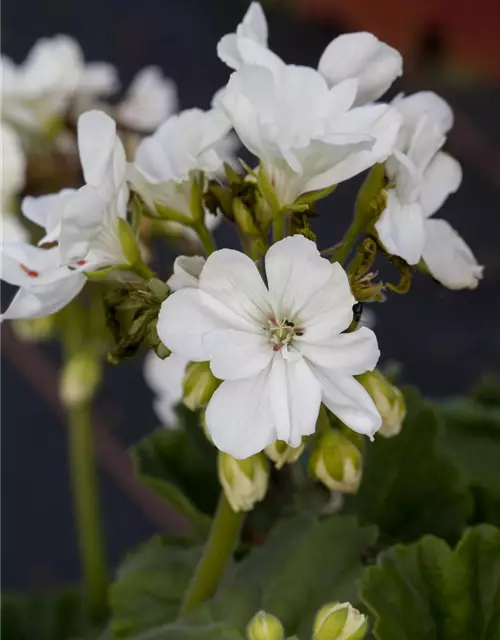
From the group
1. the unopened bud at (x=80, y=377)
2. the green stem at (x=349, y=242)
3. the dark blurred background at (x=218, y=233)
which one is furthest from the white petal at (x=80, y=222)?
the dark blurred background at (x=218, y=233)

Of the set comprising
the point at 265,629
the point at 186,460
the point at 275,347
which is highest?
the point at 275,347

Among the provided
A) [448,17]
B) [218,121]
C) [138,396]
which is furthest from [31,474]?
[448,17]

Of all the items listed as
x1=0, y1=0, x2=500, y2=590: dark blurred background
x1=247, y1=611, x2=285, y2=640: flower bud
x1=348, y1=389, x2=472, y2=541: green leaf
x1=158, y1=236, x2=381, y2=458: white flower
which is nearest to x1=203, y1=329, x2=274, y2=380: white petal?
x1=158, y1=236, x2=381, y2=458: white flower

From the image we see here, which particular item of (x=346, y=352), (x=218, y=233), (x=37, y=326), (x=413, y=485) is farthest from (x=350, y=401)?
(x=218, y=233)

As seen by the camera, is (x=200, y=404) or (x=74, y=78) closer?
(x=200, y=404)

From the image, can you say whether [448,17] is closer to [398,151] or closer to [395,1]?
[395,1]

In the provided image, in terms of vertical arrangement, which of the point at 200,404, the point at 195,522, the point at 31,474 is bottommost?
the point at 31,474

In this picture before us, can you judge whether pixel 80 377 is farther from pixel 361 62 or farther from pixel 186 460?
pixel 361 62
